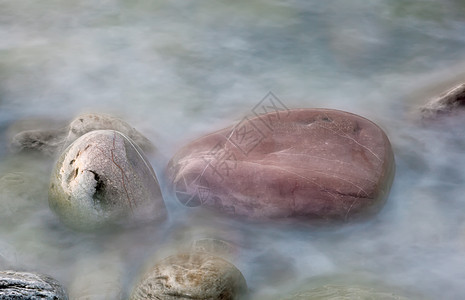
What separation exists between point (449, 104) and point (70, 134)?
11.3 ft

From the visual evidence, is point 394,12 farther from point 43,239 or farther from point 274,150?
point 43,239

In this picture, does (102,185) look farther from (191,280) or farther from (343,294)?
(343,294)

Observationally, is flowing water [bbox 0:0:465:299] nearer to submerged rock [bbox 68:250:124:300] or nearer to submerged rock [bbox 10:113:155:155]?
submerged rock [bbox 68:250:124:300]

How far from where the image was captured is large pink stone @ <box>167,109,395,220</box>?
15.3 ft

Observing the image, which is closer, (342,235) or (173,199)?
(342,235)

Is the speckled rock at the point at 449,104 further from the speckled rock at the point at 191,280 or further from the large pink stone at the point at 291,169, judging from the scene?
the speckled rock at the point at 191,280

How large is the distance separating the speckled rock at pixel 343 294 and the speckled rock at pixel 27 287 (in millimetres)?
1501

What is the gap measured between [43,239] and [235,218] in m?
1.43

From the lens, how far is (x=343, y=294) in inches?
161

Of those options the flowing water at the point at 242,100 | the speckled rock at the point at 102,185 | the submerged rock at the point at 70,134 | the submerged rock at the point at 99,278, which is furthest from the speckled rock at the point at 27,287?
the submerged rock at the point at 70,134

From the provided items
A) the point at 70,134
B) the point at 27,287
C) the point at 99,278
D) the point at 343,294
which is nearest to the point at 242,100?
the point at 70,134

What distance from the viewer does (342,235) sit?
4742 mm

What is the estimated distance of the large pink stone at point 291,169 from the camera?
15.3 ft

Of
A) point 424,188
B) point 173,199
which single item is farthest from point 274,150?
point 424,188
